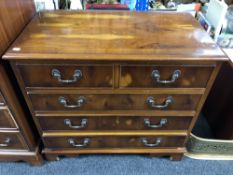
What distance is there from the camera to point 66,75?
0.86 m

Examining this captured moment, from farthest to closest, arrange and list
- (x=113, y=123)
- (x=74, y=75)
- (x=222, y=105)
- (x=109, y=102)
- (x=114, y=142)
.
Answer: (x=222, y=105) → (x=114, y=142) → (x=113, y=123) → (x=109, y=102) → (x=74, y=75)

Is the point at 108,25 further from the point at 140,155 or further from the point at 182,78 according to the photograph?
the point at 140,155

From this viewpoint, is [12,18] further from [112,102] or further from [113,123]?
[113,123]

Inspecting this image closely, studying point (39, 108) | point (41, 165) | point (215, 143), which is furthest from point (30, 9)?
point (215, 143)

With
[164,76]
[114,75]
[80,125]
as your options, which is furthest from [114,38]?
[80,125]

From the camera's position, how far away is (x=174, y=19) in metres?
1.06

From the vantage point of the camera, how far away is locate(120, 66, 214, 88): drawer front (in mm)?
843

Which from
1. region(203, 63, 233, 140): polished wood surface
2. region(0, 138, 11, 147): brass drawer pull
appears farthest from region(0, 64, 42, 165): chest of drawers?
region(203, 63, 233, 140): polished wood surface

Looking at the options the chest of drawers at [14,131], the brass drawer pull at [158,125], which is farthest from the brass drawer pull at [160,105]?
the chest of drawers at [14,131]

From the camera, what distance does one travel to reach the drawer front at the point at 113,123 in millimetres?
1058

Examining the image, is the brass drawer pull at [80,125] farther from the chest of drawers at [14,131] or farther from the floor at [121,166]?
the floor at [121,166]

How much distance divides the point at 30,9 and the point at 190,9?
3.20ft

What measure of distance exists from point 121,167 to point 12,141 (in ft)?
2.17

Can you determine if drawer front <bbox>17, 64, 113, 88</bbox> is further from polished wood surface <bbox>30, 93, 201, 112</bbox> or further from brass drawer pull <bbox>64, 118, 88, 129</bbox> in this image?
brass drawer pull <bbox>64, 118, 88, 129</bbox>
